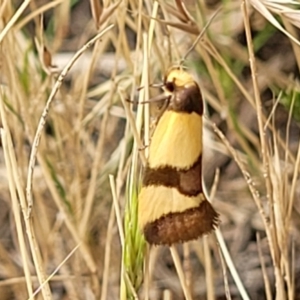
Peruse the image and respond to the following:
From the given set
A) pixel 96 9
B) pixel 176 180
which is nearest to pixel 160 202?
pixel 176 180

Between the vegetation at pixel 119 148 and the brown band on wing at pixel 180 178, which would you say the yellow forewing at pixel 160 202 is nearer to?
the brown band on wing at pixel 180 178

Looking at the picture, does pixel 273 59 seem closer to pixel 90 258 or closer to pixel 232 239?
pixel 232 239

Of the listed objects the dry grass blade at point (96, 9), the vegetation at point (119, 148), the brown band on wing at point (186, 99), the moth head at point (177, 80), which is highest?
the dry grass blade at point (96, 9)

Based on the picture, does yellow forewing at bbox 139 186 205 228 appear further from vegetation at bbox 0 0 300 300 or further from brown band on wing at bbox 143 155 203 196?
vegetation at bbox 0 0 300 300

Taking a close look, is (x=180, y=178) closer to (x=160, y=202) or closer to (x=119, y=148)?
(x=160, y=202)

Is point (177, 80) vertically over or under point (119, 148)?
over

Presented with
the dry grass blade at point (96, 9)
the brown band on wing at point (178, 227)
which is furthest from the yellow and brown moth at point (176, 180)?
the dry grass blade at point (96, 9)

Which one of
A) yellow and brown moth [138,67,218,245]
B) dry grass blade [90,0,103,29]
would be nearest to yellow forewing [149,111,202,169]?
yellow and brown moth [138,67,218,245]
